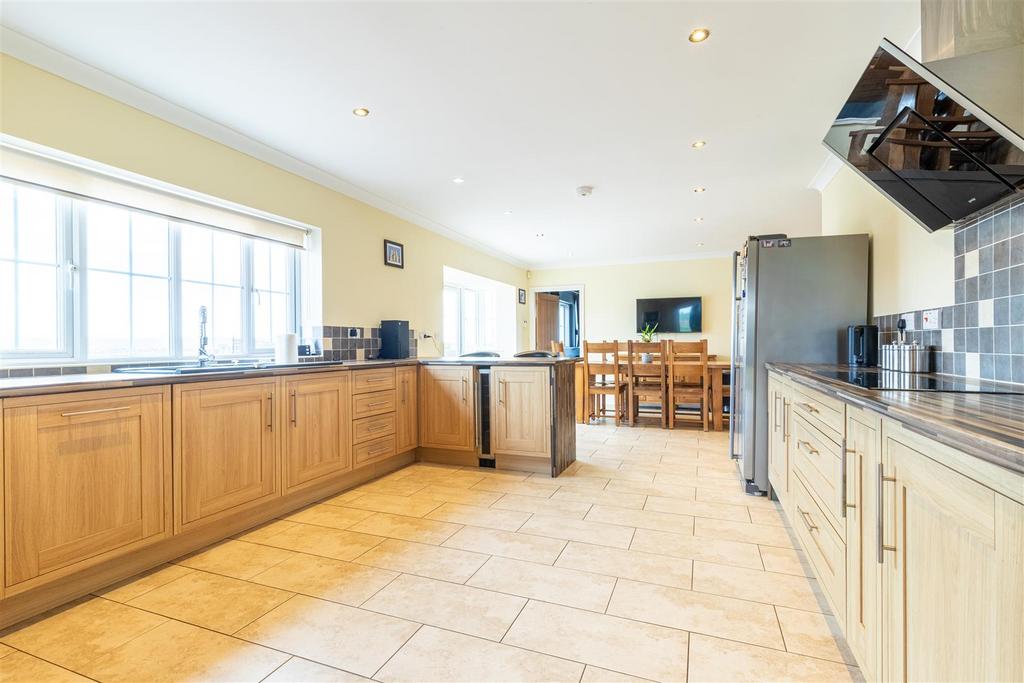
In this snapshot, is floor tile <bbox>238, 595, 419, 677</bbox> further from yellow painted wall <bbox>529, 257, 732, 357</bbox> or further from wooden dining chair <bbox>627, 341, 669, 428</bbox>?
yellow painted wall <bbox>529, 257, 732, 357</bbox>

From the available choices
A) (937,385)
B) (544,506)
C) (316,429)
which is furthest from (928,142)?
(316,429)

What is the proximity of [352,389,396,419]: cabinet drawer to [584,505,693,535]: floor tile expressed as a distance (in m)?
1.79

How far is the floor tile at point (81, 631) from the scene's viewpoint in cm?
151

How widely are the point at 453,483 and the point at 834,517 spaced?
2469 millimetres

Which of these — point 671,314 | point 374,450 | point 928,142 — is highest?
point 928,142

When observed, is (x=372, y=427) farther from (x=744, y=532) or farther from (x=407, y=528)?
(x=744, y=532)

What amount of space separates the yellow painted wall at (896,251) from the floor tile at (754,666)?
1.55 metres

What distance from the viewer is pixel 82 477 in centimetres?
181

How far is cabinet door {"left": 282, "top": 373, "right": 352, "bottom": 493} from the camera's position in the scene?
278cm

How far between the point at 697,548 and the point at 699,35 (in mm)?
2425

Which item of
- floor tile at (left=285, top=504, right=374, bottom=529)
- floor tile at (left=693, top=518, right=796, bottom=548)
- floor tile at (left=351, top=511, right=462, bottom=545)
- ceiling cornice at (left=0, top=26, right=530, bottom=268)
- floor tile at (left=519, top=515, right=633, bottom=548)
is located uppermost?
ceiling cornice at (left=0, top=26, right=530, bottom=268)

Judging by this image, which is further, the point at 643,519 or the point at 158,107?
the point at 643,519

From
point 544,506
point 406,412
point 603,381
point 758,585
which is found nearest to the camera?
point 758,585

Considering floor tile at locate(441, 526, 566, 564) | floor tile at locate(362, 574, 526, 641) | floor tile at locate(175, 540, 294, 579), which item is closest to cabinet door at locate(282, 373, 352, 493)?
floor tile at locate(175, 540, 294, 579)
